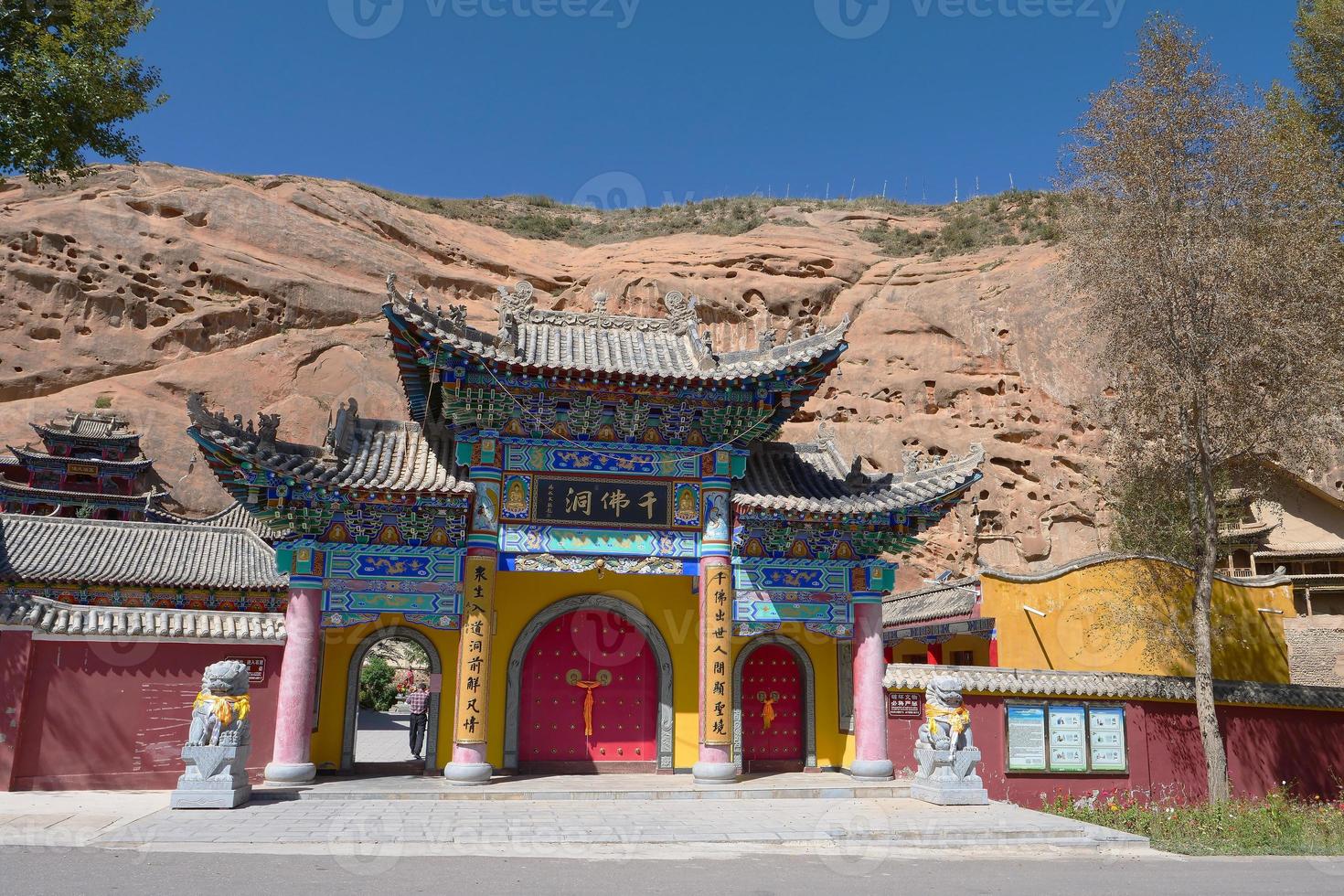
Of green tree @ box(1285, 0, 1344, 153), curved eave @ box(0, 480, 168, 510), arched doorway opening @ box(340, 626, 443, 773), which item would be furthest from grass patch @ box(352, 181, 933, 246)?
green tree @ box(1285, 0, 1344, 153)

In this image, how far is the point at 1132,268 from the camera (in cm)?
1338

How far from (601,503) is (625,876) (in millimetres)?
5853

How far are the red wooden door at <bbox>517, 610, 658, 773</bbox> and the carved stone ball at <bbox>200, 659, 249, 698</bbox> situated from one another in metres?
3.96

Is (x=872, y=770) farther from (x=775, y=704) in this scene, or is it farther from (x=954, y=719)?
(x=775, y=704)

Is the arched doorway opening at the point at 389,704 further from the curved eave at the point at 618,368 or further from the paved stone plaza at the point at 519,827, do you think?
the curved eave at the point at 618,368

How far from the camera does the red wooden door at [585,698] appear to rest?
12828mm

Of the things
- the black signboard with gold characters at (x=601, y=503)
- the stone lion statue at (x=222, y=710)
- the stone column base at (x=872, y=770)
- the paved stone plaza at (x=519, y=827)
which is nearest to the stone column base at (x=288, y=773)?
the paved stone plaza at (x=519, y=827)

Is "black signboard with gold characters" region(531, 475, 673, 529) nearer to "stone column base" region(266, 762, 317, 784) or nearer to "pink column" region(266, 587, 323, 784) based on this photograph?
"pink column" region(266, 587, 323, 784)

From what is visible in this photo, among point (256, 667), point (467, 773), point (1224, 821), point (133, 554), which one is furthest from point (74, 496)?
point (1224, 821)

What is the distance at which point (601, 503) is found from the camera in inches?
486

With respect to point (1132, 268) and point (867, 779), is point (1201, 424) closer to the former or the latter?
point (1132, 268)

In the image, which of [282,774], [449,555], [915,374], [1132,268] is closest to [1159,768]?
[1132,268]

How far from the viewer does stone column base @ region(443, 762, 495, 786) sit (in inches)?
435

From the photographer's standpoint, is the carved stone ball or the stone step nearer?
the carved stone ball
